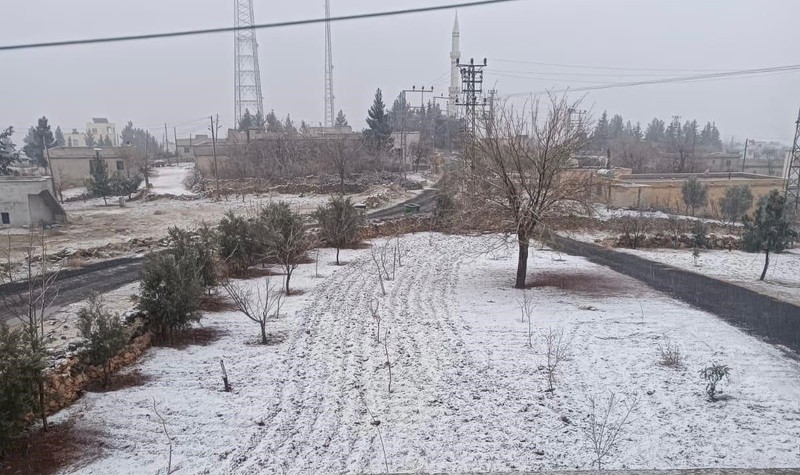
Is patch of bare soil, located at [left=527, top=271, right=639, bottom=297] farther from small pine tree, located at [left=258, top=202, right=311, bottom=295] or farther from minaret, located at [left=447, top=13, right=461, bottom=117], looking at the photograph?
minaret, located at [left=447, top=13, right=461, bottom=117]

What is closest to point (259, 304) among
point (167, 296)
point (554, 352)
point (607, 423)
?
point (167, 296)

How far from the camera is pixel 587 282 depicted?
53.1ft

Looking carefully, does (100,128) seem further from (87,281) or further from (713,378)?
(713,378)

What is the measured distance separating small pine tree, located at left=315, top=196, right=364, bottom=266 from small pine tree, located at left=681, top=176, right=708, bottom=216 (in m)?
26.8

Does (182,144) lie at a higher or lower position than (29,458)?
higher

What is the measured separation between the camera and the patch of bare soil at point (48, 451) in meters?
6.45

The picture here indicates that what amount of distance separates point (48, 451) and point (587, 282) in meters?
14.1

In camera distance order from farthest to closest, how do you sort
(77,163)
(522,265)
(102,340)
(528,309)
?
(77,163)
(522,265)
(528,309)
(102,340)

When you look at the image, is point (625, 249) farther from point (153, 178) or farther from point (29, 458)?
point (153, 178)

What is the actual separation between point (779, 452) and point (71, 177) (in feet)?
211

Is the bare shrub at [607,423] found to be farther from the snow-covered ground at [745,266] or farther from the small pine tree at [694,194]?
the small pine tree at [694,194]

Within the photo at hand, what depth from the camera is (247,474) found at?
6340mm

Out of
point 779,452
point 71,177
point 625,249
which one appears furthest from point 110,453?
point 71,177

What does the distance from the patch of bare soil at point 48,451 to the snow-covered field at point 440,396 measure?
0.19m
